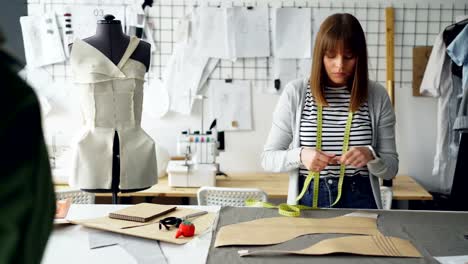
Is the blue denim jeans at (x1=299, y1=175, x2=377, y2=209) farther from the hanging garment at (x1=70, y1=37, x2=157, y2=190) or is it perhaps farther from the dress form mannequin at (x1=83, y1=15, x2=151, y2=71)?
the dress form mannequin at (x1=83, y1=15, x2=151, y2=71)

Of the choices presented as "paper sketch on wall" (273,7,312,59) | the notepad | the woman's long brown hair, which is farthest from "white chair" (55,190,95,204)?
"paper sketch on wall" (273,7,312,59)

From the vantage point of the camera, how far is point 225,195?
8.21 feet

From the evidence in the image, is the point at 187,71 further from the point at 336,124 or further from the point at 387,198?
the point at 336,124

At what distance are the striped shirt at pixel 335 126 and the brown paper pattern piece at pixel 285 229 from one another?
34 centimetres

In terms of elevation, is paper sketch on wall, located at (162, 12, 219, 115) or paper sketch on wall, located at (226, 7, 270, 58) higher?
paper sketch on wall, located at (226, 7, 270, 58)

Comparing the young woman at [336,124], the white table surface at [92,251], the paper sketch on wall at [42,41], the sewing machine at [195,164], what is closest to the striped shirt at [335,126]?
the young woman at [336,124]

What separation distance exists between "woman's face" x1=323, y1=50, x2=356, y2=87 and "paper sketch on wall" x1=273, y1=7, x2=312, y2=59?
5.31 feet

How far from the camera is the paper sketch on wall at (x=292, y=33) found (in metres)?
3.38

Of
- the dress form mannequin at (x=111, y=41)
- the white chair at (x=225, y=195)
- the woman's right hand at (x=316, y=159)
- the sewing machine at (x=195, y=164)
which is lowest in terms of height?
the white chair at (x=225, y=195)

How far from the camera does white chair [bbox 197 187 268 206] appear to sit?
8.05 feet

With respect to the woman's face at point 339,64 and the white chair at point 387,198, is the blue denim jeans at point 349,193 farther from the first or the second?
the white chair at point 387,198

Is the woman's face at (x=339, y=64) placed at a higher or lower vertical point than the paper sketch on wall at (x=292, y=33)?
lower

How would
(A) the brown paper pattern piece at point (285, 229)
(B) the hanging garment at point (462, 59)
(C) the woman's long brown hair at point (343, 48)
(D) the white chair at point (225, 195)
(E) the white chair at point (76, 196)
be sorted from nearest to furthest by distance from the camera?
(A) the brown paper pattern piece at point (285, 229) → (C) the woman's long brown hair at point (343, 48) → (E) the white chair at point (76, 196) → (D) the white chair at point (225, 195) → (B) the hanging garment at point (462, 59)

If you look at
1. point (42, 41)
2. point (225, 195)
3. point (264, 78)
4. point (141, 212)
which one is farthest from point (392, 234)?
point (42, 41)
